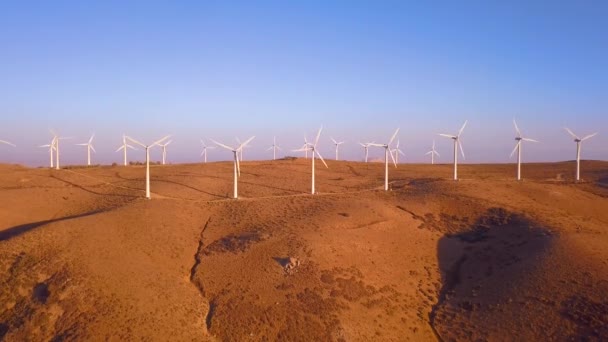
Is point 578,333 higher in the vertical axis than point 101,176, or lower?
lower

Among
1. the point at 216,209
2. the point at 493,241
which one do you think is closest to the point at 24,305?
the point at 216,209

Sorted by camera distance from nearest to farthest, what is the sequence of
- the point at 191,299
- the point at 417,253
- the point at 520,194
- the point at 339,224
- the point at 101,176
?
the point at 191,299 → the point at 417,253 → the point at 339,224 → the point at 520,194 → the point at 101,176

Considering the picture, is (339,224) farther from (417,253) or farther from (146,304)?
(146,304)

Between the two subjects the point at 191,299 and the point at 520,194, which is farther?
the point at 520,194

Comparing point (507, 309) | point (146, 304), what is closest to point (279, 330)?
point (146, 304)

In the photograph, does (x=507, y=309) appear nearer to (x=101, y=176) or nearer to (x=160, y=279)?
(x=160, y=279)

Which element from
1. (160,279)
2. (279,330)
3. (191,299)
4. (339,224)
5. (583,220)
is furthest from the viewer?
(583,220)
